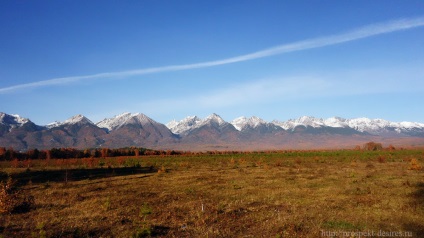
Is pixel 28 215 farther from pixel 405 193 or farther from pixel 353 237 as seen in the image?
pixel 405 193

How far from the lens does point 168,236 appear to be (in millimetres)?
12438

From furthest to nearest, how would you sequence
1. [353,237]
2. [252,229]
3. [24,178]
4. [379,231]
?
[24,178]
[252,229]
[379,231]
[353,237]

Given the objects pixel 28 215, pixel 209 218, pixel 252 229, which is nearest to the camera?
pixel 252 229

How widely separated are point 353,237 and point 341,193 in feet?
32.5

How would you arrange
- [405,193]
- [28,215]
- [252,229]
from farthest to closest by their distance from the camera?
[405,193], [28,215], [252,229]

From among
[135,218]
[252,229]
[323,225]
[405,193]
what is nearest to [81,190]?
[135,218]

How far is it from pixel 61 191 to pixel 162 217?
12223 millimetres

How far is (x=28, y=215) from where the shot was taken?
53.1 ft

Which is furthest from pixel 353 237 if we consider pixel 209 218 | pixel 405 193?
pixel 405 193

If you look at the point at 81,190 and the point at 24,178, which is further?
the point at 24,178

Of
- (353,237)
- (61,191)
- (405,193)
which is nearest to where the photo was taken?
(353,237)

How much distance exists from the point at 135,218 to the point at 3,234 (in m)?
5.36

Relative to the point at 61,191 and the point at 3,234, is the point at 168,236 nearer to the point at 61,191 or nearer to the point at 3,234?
the point at 3,234

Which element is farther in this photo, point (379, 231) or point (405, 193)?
point (405, 193)
